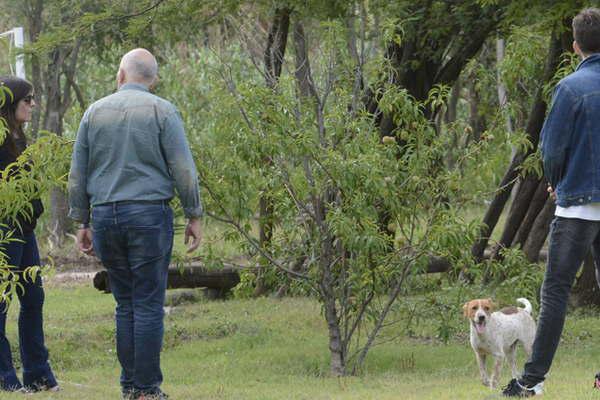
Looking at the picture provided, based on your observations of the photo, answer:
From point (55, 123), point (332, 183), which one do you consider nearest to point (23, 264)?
point (332, 183)

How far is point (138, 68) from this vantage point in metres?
7.04

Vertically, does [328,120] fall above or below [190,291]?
above

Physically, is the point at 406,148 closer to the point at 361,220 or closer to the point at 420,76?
the point at 361,220

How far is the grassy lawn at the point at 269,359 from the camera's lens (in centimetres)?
834

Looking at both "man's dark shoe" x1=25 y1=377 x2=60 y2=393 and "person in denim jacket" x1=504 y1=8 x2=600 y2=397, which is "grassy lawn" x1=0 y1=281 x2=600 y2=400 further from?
"person in denim jacket" x1=504 y1=8 x2=600 y2=397

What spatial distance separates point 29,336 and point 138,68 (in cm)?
220

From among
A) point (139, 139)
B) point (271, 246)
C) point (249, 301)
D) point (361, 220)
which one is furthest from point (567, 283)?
point (249, 301)

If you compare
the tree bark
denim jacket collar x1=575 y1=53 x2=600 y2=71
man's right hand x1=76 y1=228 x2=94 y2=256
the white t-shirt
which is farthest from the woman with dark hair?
the tree bark

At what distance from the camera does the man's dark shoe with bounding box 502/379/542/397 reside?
257 inches

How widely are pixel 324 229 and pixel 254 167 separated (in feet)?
2.77

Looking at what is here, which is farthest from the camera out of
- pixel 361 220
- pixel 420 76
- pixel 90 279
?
pixel 90 279

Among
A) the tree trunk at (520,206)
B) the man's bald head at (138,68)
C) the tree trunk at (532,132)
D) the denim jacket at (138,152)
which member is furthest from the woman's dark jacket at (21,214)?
the tree trunk at (520,206)

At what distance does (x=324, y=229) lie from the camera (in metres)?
9.86

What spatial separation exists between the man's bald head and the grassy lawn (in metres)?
2.21
